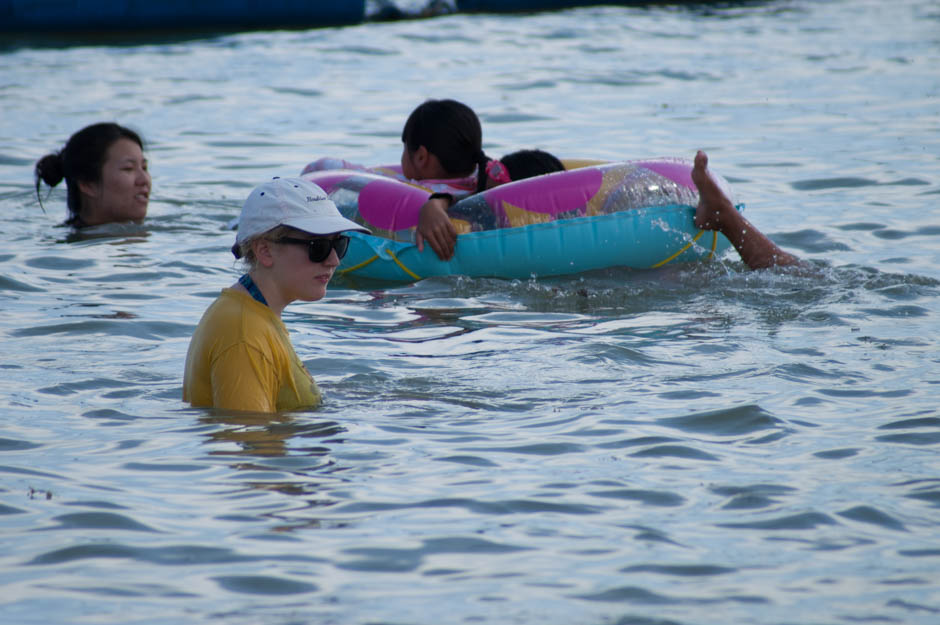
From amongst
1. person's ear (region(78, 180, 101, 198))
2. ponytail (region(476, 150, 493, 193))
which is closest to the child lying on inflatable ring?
ponytail (region(476, 150, 493, 193))

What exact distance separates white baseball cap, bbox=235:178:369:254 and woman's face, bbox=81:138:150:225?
4.66 meters

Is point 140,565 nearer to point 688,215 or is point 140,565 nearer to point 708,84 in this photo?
point 688,215

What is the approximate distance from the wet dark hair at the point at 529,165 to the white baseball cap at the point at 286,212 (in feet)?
12.1

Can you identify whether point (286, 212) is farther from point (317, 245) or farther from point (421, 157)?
point (421, 157)

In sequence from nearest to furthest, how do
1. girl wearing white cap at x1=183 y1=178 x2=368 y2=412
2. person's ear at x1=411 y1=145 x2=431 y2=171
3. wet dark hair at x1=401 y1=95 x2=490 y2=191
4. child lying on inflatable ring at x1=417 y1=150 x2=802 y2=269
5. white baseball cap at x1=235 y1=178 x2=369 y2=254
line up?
girl wearing white cap at x1=183 y1=178 x2=368 y2=412
white baseball cap at x1=235 y1=178 x2=369 y2=254
child lying on inflatable ring at x1=417 y1=150 x2=802 y2=269
wet dark hair at x1=401 y1=95 x2=490 y2=191
person's ear at x1=411 y1=145 x2=431 y2=171

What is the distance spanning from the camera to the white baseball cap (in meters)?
4.26

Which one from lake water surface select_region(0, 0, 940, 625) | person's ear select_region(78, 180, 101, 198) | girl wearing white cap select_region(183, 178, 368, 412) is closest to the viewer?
lake water surface select_region(0, 0, 940, 625)

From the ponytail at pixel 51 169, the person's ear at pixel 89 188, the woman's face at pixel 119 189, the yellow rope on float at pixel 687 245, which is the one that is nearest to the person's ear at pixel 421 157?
the yellow rope on float at pixel 687 245

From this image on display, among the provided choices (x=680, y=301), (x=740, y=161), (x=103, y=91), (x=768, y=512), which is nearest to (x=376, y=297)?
(x=680, y=301)

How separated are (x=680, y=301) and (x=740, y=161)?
4441mm

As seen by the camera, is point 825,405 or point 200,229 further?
point 200,229

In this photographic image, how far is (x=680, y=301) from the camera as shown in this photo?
22.4ft

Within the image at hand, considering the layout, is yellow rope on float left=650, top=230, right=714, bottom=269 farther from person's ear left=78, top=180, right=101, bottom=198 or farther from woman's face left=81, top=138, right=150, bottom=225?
person's ear left=78, top=180, right=101, bottom=198

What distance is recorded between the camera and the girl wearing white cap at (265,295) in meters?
4.16
